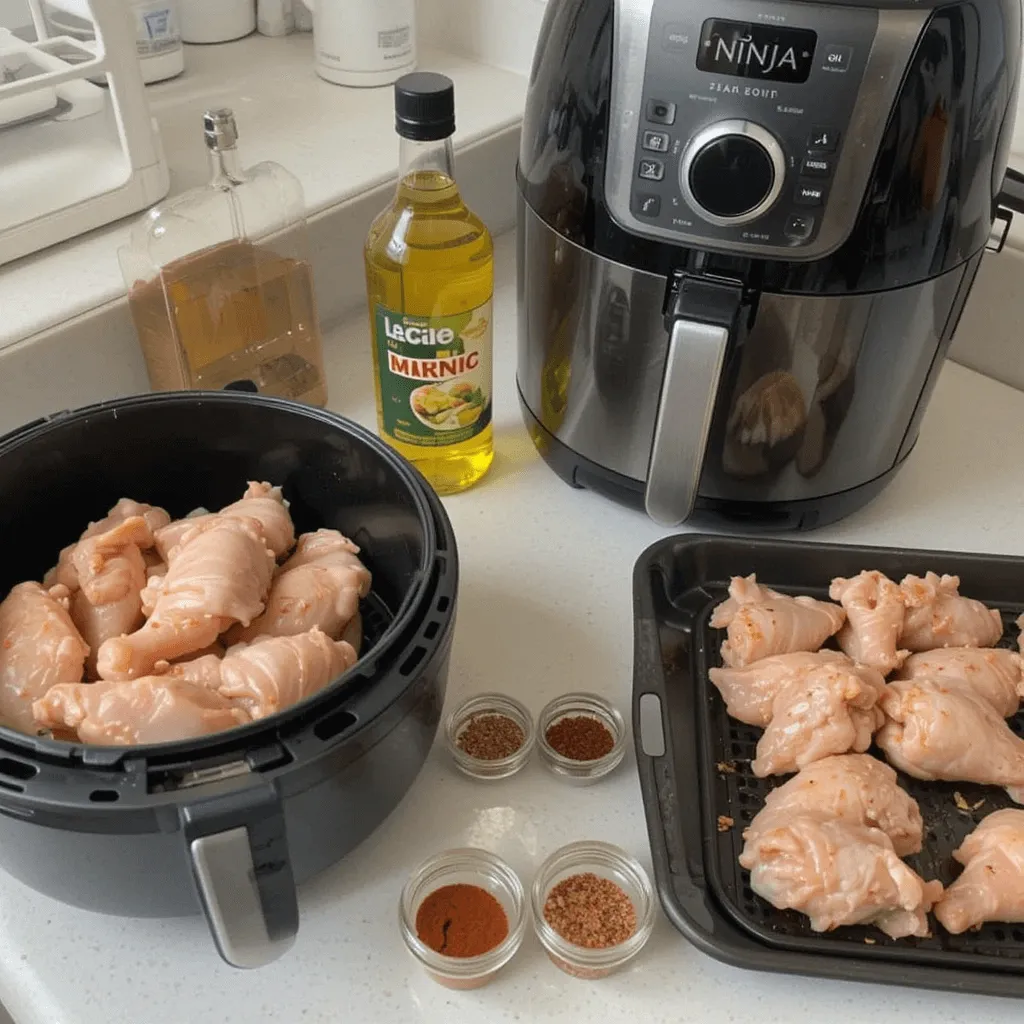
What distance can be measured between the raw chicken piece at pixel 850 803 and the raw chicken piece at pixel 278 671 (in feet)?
0.82

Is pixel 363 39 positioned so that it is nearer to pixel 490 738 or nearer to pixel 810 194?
pixel 810 194

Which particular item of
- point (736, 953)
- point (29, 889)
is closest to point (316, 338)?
point (29, 889)

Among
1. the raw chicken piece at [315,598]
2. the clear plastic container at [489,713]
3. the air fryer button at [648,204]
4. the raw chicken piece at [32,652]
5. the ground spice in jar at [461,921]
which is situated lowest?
the clear plastic container at [489,713]

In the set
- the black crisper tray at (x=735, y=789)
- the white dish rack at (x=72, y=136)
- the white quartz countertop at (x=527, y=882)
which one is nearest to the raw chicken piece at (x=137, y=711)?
the white quartz countertop at (x=527, y=882)

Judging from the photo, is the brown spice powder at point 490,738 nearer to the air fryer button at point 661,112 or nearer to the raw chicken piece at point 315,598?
the raw chicken piece at point 315,598

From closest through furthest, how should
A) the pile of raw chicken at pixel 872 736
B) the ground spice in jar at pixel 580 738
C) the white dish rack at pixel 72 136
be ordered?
1. the pile of raw chicken at pixel 872 736
2. the ground spice in jar at pixel 580 738
3. the white dish rack at pixel 72 136

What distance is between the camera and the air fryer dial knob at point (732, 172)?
0.58m

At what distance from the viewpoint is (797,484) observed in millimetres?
748

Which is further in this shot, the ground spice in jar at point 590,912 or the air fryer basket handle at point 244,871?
the ground spice in jar at point 590,912

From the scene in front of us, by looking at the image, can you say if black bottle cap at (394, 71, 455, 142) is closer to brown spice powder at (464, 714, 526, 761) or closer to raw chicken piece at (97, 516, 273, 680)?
raw chicken piece at (97, 516, 273, 680)

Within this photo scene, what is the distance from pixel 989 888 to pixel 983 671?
0.15 metres

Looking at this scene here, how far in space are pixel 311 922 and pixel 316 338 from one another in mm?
505

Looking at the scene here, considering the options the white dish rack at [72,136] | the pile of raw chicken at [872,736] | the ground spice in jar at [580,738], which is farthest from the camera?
the white dish rack at [72,136]

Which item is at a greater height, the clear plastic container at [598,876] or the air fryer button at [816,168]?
the air fryer button at [816,168]
